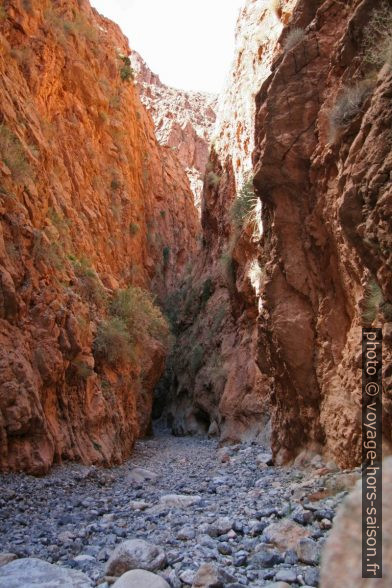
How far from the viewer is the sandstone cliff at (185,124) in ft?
147

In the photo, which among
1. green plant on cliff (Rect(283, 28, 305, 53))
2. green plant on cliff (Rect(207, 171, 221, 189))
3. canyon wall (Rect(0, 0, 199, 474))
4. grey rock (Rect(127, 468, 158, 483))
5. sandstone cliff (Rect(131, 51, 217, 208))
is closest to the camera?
green plant on cliff (Rect(283, 28, 305, 53))

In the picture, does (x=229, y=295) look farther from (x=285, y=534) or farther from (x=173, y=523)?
(x=285, y=534)

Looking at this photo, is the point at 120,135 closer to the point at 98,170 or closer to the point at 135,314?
the point at 98,170

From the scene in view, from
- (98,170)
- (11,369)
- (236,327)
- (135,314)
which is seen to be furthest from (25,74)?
(236,327)

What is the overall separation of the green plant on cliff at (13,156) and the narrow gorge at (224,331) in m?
0.05

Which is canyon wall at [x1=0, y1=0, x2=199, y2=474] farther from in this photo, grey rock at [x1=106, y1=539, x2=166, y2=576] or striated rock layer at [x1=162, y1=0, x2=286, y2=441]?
grey rock at [x1=106, y1=539, x2=166, y2=576]

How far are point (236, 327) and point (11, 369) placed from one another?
11728 millimetres

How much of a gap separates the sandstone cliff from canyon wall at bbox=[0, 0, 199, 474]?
2029cm

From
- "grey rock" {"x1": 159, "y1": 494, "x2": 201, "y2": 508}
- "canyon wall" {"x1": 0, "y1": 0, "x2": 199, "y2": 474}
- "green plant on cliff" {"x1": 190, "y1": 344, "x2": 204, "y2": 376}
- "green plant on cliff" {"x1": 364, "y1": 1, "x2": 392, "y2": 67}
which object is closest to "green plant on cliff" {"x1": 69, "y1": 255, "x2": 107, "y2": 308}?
"canyon wall" {"x1": 0, "y1": 0, "x2": 199, "y2": 474}

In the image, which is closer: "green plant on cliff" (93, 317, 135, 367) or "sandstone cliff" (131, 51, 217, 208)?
"green plant on cliff" (93, 317, 135, 367)

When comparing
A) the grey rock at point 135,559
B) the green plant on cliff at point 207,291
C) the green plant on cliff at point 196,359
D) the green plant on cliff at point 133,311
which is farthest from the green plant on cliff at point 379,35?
the green plant on cliff at point 207,291

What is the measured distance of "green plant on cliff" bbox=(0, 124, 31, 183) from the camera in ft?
30.5

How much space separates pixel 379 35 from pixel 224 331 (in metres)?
14.8

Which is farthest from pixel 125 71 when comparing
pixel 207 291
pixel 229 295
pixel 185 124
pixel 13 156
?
pixel 185 124
